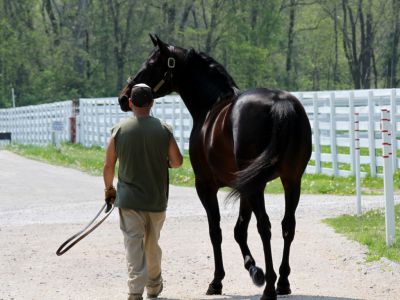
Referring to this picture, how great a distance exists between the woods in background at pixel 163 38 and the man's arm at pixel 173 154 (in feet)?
183

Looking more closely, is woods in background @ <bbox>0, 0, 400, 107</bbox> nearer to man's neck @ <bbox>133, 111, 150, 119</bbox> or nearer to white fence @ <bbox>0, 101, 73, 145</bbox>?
white fence @ <bbox>0, 101, 73, 145</bbox>

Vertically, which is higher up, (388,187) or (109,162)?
(109,162)

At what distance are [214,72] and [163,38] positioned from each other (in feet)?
197

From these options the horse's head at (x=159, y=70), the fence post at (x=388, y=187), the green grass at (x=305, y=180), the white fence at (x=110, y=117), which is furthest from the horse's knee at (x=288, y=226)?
the white fence at (x=110, y=117)

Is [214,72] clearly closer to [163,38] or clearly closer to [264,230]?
[264,230]

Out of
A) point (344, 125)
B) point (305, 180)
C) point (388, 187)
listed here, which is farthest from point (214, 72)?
point (344, 125)

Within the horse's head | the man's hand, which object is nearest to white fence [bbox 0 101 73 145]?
the horse's head

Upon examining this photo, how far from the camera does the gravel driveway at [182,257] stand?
876 centimetres

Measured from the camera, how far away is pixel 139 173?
783 cm

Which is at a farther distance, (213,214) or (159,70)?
(159,70)

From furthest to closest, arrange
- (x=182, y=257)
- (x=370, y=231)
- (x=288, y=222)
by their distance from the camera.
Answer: (x=370, y=231), (x=182, y=257), (x=288, y=222)

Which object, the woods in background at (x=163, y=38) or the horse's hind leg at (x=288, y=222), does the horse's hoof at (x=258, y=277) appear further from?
the woods in background at (x=163, y=38)

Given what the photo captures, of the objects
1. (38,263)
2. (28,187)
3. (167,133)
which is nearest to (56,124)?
(28,187)

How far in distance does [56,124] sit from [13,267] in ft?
86.4
